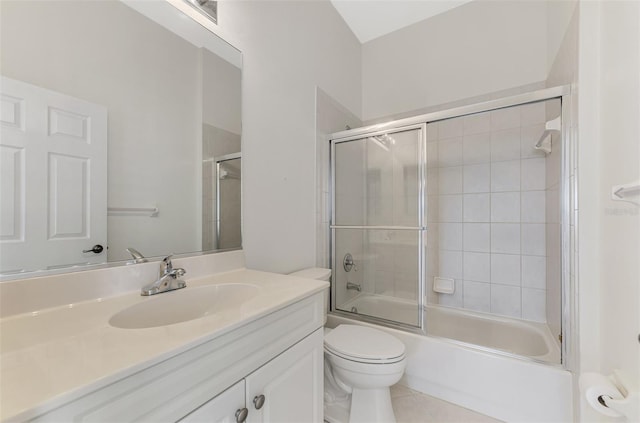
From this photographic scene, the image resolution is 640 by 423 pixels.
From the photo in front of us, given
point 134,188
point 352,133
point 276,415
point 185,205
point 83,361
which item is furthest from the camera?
point 352,133

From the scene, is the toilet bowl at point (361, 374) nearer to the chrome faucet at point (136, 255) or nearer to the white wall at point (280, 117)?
the white wall at point (280, 117)

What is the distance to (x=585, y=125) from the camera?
111 cm

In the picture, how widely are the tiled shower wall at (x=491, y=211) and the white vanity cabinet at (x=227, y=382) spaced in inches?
A: 65.9

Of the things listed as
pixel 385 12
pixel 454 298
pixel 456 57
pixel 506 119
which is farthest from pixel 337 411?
pixel 385 12

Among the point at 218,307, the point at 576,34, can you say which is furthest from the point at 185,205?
the point at 576,34

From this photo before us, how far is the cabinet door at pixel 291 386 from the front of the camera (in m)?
0.71

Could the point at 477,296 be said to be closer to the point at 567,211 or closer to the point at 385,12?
the point at 567,211

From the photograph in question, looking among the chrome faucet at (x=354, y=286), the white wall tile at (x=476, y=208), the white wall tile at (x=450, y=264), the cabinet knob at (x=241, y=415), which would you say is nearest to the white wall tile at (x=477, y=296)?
the white wall tile at (x=450, y=264)

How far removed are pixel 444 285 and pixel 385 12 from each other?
235 centimetres

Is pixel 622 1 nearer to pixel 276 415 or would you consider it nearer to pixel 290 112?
pixel 290 112

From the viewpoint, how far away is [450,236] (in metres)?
2.23

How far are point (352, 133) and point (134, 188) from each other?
147 centimetres

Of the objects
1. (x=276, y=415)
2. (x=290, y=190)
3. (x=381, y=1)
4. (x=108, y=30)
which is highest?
(x=381, y=1)

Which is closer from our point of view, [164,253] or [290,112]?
[164,253]
